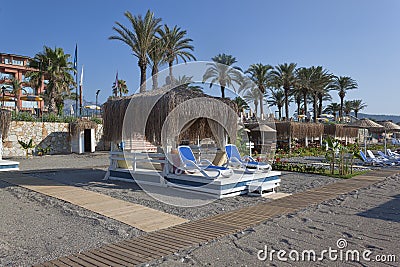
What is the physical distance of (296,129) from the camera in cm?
2572

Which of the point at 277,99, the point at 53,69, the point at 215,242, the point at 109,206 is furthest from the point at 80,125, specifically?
the point at 277,99

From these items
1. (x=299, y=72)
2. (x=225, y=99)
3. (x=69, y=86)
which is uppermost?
(x=299, y=72)

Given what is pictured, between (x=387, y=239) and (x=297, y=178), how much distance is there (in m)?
6.52

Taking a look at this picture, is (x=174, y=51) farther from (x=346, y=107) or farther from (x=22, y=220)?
(x=346, y=107)

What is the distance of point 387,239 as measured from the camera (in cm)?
469

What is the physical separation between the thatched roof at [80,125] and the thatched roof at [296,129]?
14.3 m

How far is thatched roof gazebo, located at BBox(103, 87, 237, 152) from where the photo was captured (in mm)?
8883

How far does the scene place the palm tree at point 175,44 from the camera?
2449 cm

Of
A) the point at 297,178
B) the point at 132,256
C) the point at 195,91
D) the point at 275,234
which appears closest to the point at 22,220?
the point at 132,256

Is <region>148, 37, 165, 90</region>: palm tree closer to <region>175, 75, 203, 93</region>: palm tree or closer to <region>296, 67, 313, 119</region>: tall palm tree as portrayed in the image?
<region>175, 75, 203, 93</region>: palm tree

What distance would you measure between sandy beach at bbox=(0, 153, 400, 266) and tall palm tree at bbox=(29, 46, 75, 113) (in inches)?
871

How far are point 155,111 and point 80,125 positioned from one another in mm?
16838

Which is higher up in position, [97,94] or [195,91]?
[97,94]

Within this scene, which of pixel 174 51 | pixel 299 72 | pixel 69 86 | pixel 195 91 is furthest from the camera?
pixel 299 72
